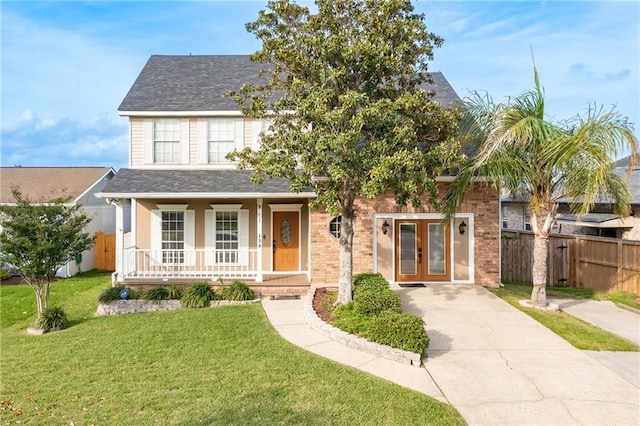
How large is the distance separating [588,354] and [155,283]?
37.0 feet

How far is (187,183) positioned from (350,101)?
7296mm

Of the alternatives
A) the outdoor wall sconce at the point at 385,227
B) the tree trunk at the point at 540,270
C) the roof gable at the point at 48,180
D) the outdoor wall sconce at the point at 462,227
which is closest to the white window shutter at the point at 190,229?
the outdoor wall sconce at the point at 385,227

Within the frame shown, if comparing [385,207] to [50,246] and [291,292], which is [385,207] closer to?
[291,292]

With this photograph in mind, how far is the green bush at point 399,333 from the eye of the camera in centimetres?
671

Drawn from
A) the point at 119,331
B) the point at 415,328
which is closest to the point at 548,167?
the point at 415,328

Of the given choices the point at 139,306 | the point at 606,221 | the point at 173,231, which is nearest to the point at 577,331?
the point at 606,221

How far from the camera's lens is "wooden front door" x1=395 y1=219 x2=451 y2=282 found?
41.0ft

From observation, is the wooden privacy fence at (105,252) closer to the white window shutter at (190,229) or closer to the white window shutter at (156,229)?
the white window shutter at (156,229)

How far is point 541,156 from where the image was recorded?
30.5 feet

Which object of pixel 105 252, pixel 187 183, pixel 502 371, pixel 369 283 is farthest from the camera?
pixel 105 252

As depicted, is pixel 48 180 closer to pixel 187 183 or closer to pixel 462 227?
→ pixel 187 183

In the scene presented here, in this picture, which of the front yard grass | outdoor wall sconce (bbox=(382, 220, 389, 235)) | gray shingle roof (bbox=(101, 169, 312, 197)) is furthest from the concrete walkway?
gray shingle roof (bbox=(101, 169, 312, 197))

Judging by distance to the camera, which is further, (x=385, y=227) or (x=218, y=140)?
(x=218, y=140)

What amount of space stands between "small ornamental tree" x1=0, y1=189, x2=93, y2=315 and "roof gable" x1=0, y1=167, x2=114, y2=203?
9180 mm
